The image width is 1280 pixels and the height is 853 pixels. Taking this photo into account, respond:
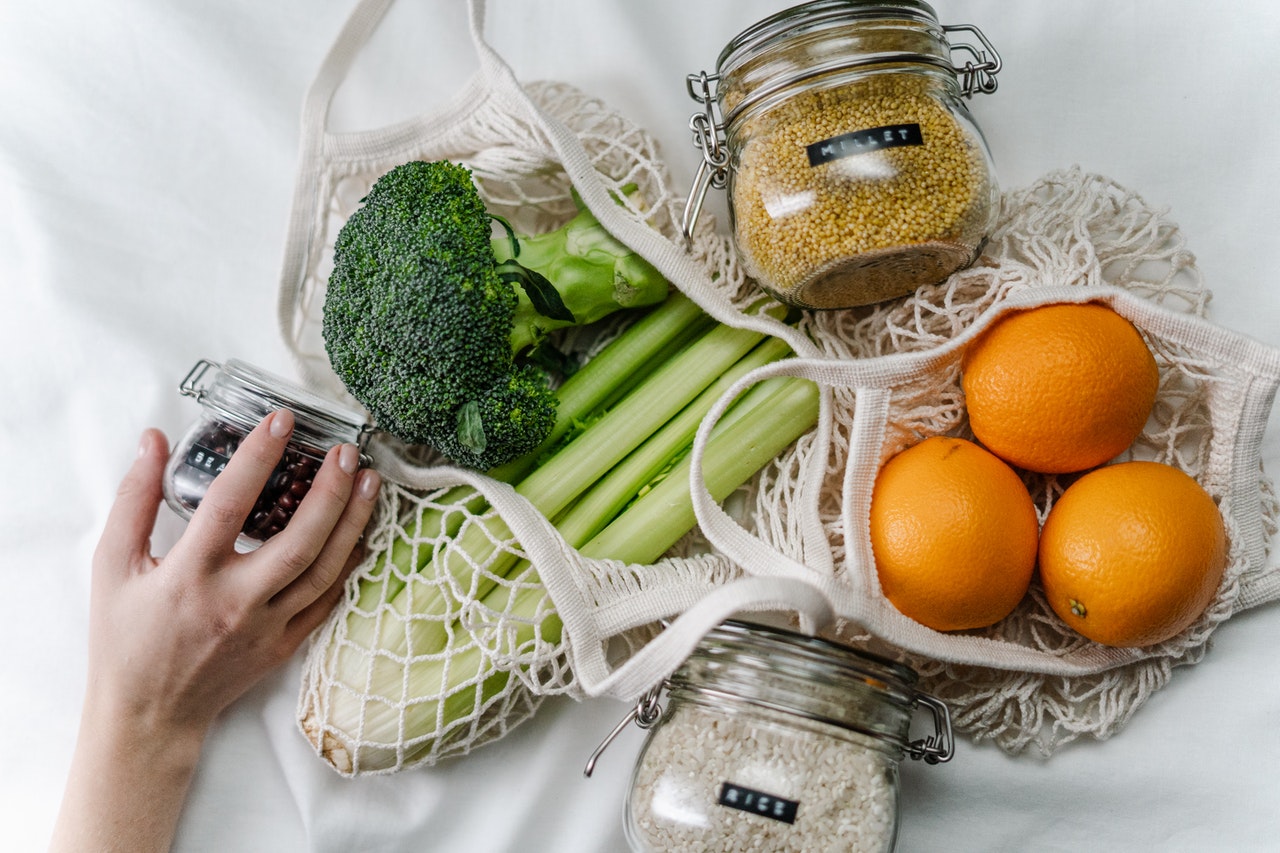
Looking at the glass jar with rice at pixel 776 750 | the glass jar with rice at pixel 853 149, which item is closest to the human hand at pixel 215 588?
the glass jar with rice at pixel 776 750

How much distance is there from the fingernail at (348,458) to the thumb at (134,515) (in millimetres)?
234

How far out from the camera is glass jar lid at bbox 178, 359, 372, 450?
35.1 inches

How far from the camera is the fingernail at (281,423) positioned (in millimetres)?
869

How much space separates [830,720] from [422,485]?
1.55 ft

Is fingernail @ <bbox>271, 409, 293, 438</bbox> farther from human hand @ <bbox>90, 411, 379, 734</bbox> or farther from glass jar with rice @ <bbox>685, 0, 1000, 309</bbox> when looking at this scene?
glass jar with rice @ <bbox>685, 0, 1000, 309</bbox>

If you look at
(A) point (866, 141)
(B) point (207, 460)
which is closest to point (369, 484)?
(B) point (207, 460)

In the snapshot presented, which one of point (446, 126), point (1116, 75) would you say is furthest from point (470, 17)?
point (1116, 75)

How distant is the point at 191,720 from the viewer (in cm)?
93

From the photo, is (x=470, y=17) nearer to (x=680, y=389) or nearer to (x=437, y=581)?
(x=680, y=389)

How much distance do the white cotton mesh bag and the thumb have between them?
21 centimetres

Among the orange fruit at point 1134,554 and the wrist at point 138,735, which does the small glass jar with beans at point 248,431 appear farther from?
the orange fruit at point 1134,554

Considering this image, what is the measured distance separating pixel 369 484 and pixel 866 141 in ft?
1.95

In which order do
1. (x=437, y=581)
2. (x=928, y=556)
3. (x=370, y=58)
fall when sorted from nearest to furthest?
1. (x=928, y=556)
2. (x=437, y=581)
3. (x=370, y=58)

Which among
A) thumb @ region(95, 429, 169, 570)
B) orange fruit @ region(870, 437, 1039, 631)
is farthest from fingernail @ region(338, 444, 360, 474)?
orange fruit @ region(870, 437, 1039, 631)
